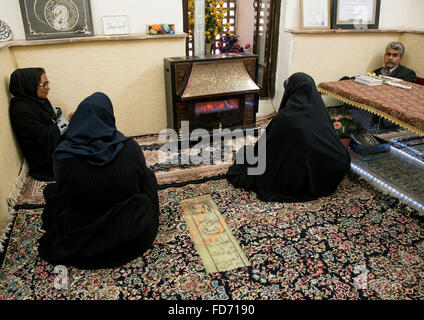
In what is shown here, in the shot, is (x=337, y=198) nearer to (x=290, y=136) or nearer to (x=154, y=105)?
(x=290, y=136)

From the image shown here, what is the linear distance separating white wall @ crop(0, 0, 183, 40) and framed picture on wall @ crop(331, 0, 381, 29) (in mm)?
2017

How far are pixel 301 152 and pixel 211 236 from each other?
96 cm

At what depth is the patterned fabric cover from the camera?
2570 mm

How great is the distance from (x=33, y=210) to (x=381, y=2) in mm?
4772

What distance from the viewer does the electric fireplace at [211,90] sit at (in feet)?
11.4

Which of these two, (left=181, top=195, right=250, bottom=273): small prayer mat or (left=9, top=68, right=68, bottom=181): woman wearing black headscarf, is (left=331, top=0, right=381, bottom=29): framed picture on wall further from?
(left=9, top=68, right=68, bottom=181): woman wearing black headscarf

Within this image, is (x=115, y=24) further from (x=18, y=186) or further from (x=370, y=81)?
(x=370, y=81)

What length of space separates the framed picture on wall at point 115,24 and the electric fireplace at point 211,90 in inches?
20.7

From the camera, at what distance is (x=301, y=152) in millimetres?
2613

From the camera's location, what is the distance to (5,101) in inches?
114

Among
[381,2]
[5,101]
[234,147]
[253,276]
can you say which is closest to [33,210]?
[5,101]

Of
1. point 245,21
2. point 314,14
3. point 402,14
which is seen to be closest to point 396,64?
point 402,14

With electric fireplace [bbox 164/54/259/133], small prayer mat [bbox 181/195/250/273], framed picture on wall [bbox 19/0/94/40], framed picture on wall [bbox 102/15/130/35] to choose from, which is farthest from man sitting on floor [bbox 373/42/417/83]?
framed picture on wall [bbox 19/0/94/40]
